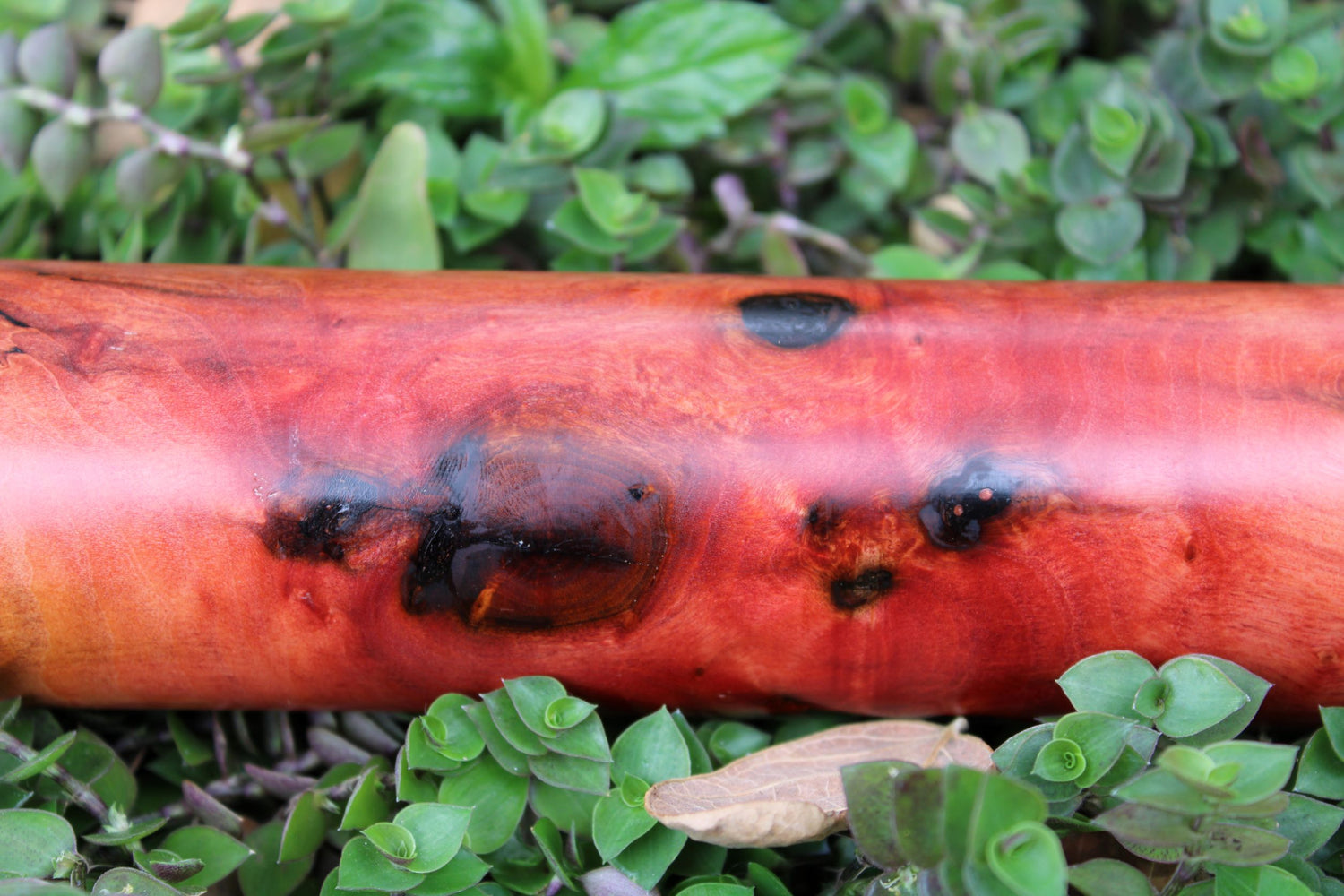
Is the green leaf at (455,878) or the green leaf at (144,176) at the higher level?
the green leaf at (144,176)

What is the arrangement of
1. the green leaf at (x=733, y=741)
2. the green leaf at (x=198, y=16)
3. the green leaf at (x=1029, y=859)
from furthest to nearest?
the green leaf at (x=198, y=16)
the green leaf at (x=733, y=741)
the green leaf at (x=1029, y=859)

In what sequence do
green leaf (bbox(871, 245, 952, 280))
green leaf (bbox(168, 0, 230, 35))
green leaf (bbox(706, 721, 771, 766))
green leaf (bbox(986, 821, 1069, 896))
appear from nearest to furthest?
green leaf (bbox(986, 821, 1069, 896))
green leaf (bbox(706, 721, 771, 766))
green leaf (bbox(168, 0, 230, 35))
green leaf (bbox(871, 245, 952, 280))

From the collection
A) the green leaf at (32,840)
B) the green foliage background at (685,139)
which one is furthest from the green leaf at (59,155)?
the green leaf at (32,840)

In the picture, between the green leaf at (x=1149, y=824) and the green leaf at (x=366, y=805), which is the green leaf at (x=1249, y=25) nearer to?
the green leaf at (x=1149, y=824)

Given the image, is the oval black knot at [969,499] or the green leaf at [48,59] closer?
the oval black knot at [969,499]

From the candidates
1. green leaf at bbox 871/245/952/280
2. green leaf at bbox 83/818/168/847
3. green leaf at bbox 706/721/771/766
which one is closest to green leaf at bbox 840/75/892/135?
green leaf at bbox 871/245/952/280

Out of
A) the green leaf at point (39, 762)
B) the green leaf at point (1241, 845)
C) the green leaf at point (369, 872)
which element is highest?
the green leaf at point (1241, 845)

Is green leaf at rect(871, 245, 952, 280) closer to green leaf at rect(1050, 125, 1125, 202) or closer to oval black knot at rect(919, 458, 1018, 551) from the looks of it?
green leaf at rect(1050, 125, 1125, 202)
